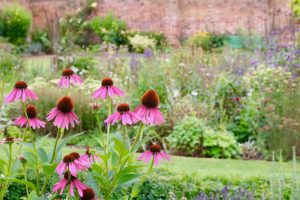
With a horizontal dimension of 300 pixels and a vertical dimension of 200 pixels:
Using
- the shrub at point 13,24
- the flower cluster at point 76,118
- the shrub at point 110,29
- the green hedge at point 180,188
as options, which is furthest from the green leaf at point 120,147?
the shrub at point 13,24

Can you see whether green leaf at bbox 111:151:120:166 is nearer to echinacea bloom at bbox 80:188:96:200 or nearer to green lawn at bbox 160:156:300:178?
echinacea bloom at bbox 80:188:96:200

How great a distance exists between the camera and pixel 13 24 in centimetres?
2019

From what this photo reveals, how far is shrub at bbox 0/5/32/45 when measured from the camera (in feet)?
66.3

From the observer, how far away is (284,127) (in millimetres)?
7113

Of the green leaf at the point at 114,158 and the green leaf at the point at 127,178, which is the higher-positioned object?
the green leaf at the point at 114,158

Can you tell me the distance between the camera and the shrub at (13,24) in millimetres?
20219

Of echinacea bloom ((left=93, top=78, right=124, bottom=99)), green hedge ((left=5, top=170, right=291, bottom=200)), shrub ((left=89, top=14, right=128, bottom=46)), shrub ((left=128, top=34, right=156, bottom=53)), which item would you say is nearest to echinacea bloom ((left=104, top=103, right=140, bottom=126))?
echinacea bloom ((left=93, top=78, right=124, bottom=99))

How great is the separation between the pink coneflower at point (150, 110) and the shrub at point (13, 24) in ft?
60.7

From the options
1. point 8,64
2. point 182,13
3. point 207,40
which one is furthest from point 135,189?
point 182,13

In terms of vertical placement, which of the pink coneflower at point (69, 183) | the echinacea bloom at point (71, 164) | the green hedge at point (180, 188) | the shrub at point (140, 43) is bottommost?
the green hedge at point (180, 188)

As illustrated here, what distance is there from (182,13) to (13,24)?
19.9 ft

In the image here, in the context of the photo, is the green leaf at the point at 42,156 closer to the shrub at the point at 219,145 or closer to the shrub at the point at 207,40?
the shrub at the point at 219,145

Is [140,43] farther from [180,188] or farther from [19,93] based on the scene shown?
[19,93]

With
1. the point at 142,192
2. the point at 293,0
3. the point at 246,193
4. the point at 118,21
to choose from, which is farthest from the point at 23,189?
the point at 118,21
